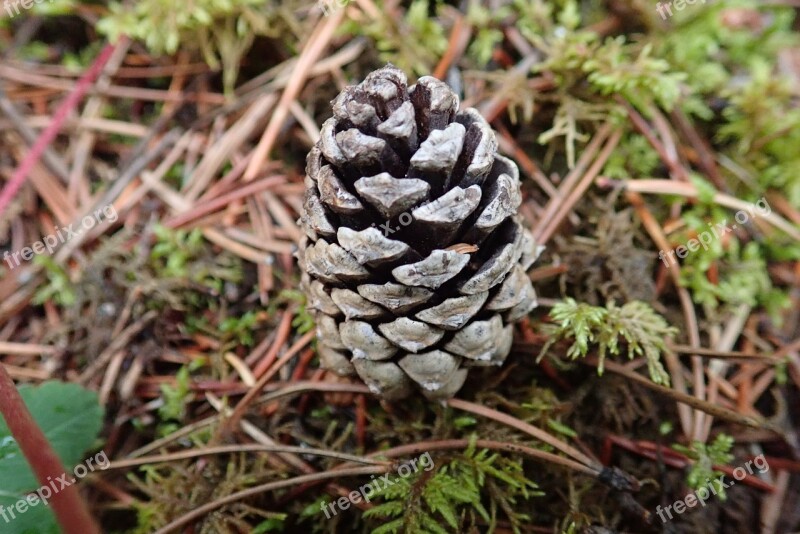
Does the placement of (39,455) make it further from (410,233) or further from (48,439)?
(410,233)

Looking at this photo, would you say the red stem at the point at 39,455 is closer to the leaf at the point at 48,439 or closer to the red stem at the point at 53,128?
the leaf at the point at 48,439

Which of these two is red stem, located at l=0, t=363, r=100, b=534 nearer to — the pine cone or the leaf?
the leaf


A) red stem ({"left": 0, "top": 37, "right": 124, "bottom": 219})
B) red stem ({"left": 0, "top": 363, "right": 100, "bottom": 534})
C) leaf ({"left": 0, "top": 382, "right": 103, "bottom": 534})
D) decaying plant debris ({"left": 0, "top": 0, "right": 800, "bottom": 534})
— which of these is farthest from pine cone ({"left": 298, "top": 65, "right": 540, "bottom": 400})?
red stem ({"left": 0, "top": 37, "right": 124, "bottom": 219})

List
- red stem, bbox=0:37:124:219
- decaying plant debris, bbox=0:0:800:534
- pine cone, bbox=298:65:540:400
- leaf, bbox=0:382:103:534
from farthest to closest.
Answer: red stem, bbox=0:37:124:219 → decaying plant debris, bbox=0:0:800:534 → leaf, bbox=0:382:103:534 → pine cone, bbox=298:65:540:400

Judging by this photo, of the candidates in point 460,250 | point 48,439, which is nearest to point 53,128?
point 48,439

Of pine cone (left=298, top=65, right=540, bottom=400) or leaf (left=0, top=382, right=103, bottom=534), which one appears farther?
leaf (left=0, top=382, right=103, bottom=534)

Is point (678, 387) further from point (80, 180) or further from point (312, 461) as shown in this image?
point (80, 180)
